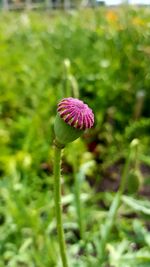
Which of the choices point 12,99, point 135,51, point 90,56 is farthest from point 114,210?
point 90,56

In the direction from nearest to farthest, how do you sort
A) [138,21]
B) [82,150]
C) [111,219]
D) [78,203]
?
[111,219] → [78,203] → [82,150] → [138,21]

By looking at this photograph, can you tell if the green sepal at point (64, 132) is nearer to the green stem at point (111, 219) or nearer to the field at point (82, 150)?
the field at point (82, 150)

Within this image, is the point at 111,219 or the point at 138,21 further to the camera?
the point at 138,21

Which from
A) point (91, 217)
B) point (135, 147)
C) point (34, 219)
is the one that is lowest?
point (91, 217)

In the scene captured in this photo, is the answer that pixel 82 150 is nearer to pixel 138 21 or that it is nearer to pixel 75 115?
pixel 138 21

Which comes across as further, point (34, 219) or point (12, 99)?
point (12, 99)

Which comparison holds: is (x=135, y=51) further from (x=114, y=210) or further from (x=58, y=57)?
(x=114, y=210)

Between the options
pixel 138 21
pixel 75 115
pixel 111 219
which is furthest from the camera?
pixel 138 21

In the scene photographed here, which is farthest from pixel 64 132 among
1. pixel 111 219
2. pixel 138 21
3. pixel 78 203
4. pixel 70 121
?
pixel 138 21

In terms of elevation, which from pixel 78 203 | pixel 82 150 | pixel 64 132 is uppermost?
pixel 64 132
